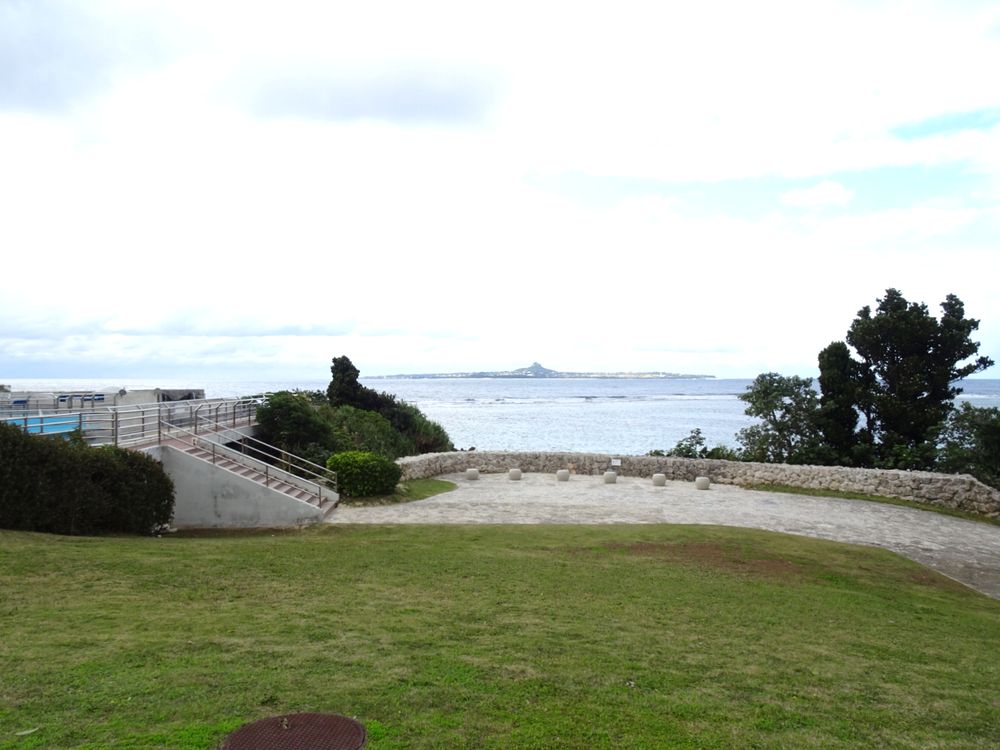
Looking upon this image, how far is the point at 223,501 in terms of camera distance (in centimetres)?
1555

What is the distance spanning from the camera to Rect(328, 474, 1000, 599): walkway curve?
45.7 ft

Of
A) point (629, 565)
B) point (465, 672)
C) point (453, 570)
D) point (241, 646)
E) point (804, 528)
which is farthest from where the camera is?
point (804, 528)

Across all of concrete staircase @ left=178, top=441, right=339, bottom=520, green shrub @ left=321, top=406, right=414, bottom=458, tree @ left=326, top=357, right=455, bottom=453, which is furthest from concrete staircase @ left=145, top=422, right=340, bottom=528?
tree @ left=326, top=357, right=455, bottom=453

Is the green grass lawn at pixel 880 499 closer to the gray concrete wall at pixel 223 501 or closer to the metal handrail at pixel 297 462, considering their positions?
the metal handrail at pixel 297 462

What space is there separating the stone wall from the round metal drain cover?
683 inches

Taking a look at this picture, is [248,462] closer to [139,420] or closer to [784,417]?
[139,420]

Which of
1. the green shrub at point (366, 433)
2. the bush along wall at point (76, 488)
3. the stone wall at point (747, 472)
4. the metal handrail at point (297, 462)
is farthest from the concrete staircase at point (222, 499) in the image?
the green shrub at point (366, 433)

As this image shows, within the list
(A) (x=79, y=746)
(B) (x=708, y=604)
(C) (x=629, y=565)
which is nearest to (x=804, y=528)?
(C) (x=629, y=565)

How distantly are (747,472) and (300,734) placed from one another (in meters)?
20.8

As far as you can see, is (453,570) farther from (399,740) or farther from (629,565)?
(399,740)

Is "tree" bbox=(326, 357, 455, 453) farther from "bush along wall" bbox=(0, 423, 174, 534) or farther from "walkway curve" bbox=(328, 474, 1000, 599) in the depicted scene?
"bush along wall" bbox=(0, 423, 174, 534)

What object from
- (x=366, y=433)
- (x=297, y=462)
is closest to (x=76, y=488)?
(x=297, y=462)

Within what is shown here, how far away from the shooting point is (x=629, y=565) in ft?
36.4

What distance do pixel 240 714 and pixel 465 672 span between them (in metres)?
Result: 1.64
